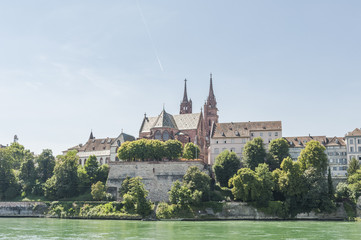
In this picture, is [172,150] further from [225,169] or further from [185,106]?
[185,106]

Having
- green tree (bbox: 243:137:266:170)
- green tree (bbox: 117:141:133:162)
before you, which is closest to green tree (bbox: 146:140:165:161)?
green tree (bbox: 117:141:133:162)

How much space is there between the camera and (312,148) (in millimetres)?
68125

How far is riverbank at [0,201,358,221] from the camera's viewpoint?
62.4 meters

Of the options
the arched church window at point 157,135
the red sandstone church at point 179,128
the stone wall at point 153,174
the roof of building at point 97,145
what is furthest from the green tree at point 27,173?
the arched church window at point 157,135

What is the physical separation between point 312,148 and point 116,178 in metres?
33.9

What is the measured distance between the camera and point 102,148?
336 feet

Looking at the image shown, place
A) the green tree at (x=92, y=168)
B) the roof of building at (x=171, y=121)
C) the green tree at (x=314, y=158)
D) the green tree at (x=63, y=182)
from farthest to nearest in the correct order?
the roof of building at (x=171, y=121), the green tree at (x=92, y=168), the green tree at (x=63, y=182), the green tree at (x=314, y=158)

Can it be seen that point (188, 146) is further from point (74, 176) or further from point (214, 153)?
point (74, 176)

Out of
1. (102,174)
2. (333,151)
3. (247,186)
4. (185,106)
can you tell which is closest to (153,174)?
(102,174)

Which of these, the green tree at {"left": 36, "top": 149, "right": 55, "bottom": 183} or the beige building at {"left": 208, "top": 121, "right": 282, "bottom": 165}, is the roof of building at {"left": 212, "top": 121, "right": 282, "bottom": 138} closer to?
the beige building at {"left": 208, "top": 121, "right": 282, "bottom": 165}

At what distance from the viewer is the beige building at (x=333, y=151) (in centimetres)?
7912

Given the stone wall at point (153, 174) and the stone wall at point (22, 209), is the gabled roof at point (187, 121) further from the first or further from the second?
the stone wall at point (22, 209)

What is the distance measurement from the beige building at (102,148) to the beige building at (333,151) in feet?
121

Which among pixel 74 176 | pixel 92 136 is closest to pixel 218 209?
pixel 74 176
